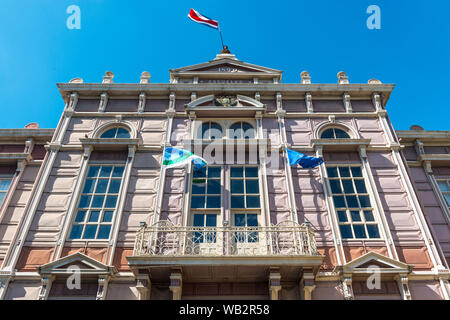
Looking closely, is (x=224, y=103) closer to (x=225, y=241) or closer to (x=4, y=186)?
(x=225, y=241)

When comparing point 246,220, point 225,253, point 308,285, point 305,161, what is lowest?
point 308,285

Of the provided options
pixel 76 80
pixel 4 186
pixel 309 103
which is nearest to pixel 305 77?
pixel 309 103

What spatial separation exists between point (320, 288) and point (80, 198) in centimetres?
877

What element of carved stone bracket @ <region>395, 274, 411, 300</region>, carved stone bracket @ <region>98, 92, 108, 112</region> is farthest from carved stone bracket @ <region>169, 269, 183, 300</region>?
carved stone bracket @ <region>98, 92, 108, 112</region>

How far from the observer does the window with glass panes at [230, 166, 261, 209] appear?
13.0 meters

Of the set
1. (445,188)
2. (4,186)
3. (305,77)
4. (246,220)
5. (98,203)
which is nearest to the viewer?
(246,220)

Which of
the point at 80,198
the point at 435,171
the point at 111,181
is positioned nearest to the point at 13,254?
the point at 80,198

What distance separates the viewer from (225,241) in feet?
36.9

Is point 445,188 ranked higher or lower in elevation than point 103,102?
lower

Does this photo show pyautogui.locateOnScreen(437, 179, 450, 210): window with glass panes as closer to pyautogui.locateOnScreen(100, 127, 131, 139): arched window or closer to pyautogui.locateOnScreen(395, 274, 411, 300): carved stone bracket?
pyautogui.locateOnScreen(395, 274, 411, 300): carved stone bracket

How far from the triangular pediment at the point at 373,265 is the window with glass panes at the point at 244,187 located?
11.8 ft

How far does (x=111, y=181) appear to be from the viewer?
13547 millimetres

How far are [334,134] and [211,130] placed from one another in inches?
203
